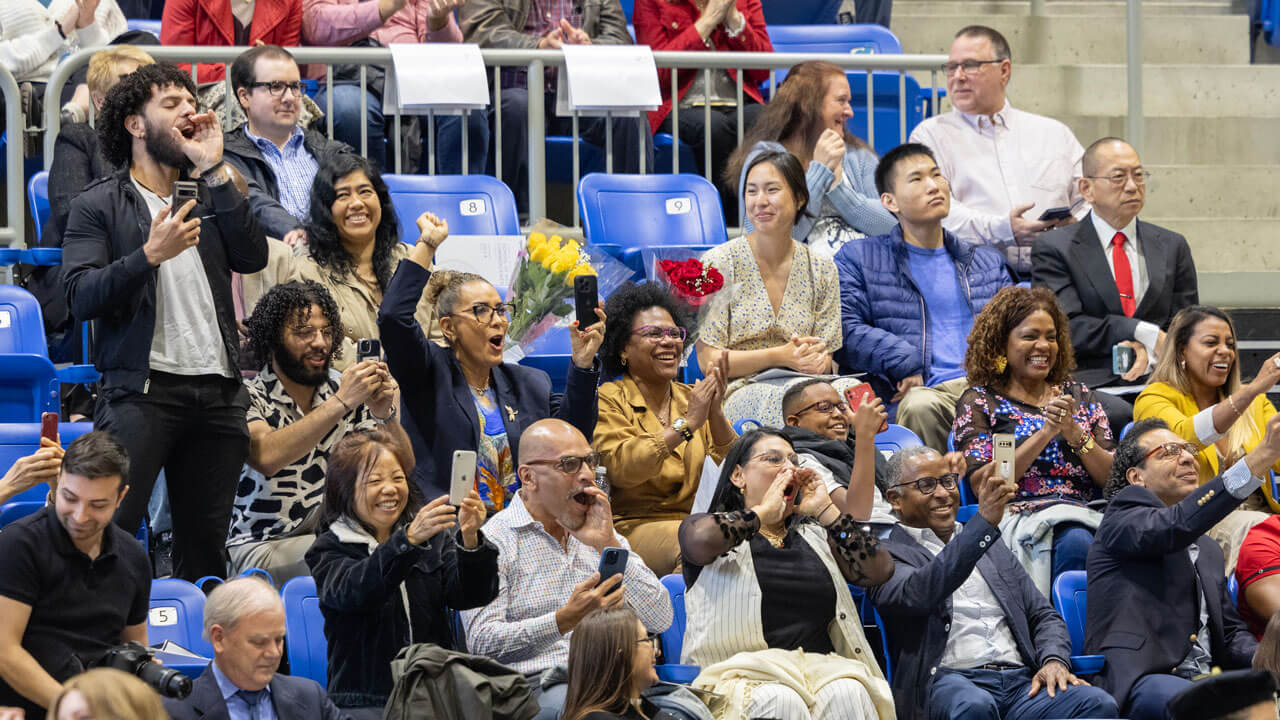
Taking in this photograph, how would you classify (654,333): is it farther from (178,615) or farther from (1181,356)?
(1181,356)

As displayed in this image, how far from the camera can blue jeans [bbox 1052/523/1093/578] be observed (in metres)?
5.39

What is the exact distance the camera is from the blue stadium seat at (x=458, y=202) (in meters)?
6.68

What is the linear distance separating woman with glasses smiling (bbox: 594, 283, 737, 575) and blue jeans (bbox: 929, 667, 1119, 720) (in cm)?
86

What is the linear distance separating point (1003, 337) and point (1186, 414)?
643 mm

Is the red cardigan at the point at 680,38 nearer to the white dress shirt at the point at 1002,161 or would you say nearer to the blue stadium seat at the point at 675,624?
the white dress shirt at the point at 1002,161

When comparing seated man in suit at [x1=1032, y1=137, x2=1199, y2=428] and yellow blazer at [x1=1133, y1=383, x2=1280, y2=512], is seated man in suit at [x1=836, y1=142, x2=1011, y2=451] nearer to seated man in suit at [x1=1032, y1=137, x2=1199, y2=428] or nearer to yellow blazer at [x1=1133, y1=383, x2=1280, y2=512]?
seated man in suit at [x1=1032, y1=137, x2=1199, y2=428]

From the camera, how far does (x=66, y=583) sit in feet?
13.5

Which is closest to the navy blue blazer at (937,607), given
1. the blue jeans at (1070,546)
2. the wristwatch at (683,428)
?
the blue jeans at (1070,546)

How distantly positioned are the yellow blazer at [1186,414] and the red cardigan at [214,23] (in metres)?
3.65

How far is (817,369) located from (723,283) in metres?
0.42

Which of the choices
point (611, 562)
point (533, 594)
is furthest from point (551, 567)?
point (611, 562)

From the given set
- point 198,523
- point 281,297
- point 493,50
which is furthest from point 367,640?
point 493,50

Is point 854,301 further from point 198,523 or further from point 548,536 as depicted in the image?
point 198,523

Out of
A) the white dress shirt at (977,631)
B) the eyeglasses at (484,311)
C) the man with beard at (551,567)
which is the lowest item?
the white dress shirt at (977,631)
